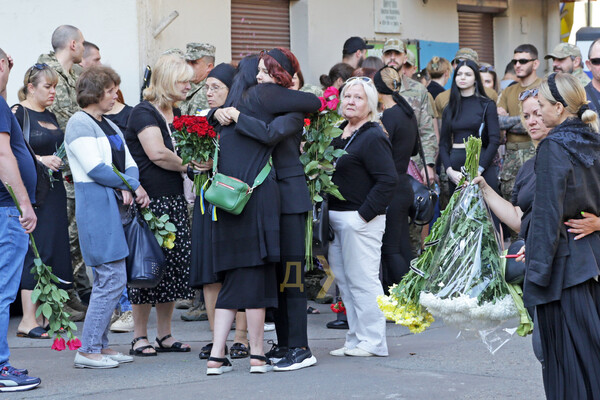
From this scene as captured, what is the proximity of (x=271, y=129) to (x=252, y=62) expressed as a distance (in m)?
0.61

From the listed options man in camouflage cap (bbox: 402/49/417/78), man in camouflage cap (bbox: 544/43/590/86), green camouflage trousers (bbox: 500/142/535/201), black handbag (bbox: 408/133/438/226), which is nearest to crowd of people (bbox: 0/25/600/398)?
black handbag (bbox: 408/133/438/226)

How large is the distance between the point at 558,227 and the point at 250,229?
7.81 ft

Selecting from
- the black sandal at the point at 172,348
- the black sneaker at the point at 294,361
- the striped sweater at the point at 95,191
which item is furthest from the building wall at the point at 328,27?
the black sneaker at the point at 294,361

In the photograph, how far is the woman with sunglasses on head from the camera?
9766 mm

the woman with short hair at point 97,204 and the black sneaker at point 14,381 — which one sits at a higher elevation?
the woman with short hair at point 97,204

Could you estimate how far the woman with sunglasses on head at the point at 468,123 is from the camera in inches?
384

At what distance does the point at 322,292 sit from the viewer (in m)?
9.26

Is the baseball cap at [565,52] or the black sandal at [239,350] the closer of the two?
the black sandal at [239,350]

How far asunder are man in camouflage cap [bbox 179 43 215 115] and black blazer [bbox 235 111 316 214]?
103 inches

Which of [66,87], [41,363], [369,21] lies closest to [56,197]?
[66,87]

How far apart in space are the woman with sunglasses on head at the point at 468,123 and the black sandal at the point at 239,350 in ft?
11.2

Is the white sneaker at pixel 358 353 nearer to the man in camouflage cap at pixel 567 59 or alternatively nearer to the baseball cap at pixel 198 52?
the baseball cap at pixel 198 52

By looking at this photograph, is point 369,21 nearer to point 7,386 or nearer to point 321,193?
point 321,193

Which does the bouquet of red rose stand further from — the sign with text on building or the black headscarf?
the sign with text on building
